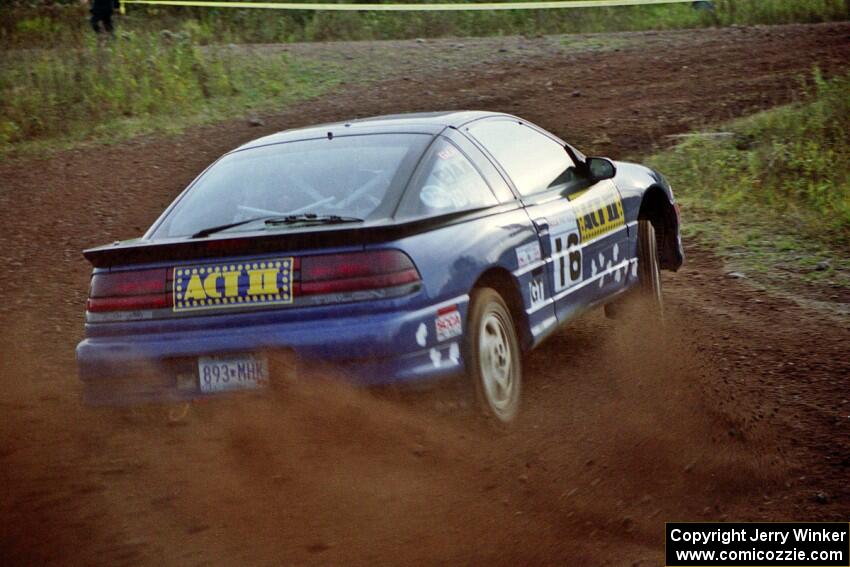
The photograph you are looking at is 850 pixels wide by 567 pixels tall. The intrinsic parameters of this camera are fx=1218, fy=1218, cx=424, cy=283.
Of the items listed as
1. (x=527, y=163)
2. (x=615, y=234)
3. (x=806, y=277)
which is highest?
(x=527, y=163)

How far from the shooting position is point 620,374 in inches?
272

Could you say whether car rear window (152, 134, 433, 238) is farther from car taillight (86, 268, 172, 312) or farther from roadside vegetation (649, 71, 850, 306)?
roadside vegetation (649, 71, 850, 306)

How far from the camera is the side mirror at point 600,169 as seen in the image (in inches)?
277

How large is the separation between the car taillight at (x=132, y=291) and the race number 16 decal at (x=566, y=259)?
2133mm

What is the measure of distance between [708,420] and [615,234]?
1.68 metres

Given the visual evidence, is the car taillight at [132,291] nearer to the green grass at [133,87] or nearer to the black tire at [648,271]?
the black tire at [648,271]

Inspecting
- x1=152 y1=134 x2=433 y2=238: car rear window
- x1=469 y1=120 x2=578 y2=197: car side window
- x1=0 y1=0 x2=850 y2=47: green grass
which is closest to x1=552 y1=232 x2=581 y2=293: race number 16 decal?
x1=469 y1=120 x2=578 y2=197: car side window

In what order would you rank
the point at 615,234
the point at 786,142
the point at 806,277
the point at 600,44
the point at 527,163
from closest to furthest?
the point at 527,163
the point at 615,234
the point at 806,277
the point at 786,142
the point at 600,44

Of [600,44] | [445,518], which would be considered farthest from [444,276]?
[600,44]

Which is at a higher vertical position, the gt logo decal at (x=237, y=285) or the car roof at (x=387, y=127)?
the car roof at (x=387, y=127)

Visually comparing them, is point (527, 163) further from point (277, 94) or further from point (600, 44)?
point (600, 44)

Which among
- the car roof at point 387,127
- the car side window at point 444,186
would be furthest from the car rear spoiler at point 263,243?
the car roof at point 387,127

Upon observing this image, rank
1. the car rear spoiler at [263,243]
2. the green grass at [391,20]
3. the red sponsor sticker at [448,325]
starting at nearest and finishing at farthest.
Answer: the car rear spoiler at [263,243], the red sponsor sticker at [448,325], the green grass at [391,20]

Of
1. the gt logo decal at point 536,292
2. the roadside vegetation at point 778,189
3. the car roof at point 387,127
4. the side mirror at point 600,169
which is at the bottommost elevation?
the roadside vegetation at point 778,189
